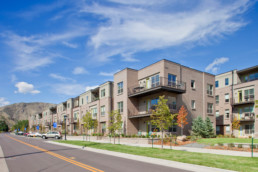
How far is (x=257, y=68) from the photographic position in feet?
125

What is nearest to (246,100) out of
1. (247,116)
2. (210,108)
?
(247,116)

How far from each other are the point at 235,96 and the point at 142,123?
18301mm

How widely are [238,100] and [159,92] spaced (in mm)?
17697

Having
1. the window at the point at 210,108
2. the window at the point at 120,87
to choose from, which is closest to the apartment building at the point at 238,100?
the window at the point at 210,108

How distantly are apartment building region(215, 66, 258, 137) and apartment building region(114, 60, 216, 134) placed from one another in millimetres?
→ 5938

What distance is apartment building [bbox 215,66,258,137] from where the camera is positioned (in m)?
35.8

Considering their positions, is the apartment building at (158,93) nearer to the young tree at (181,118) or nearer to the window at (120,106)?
the window at (120,106)

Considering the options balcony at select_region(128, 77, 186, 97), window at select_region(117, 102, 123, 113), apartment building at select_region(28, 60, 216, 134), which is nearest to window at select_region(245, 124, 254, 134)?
apartment building at select_region(28, 60, 216, 134)

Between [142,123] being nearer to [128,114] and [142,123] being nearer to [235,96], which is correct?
[128,114]

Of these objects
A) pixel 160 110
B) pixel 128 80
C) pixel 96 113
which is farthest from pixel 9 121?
pixel 160 110

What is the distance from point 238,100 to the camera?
38438 mm

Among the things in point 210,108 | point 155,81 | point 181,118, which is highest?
point 155,81

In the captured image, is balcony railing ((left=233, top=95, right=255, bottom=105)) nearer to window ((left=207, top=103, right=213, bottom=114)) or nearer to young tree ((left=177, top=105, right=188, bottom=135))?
window ((left=207, top=103, right=213, bottom=114))

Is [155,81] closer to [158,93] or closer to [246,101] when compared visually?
[158,93]
